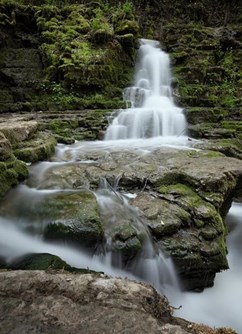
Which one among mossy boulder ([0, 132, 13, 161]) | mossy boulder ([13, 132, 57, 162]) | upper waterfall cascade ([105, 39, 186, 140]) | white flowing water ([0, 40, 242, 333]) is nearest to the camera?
white flowing water ([0, 40, 242, 333])

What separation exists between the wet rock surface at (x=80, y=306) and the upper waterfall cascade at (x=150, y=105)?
762 cm

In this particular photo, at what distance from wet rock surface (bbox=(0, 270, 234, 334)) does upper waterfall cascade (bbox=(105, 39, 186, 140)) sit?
7.62m

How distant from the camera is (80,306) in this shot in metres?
1.94

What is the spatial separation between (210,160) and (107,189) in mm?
2406

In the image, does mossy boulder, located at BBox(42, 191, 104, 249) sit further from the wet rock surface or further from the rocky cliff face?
the wet rock surface

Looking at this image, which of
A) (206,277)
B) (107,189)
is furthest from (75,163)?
(206,277)

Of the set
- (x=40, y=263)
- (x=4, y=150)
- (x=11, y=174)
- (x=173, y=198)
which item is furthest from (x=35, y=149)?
(x=40, y=263)

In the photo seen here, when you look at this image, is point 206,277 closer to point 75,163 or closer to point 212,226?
point 212,226

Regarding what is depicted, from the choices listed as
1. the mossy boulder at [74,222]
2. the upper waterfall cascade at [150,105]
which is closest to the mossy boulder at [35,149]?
the mossy boulder at [74,222]

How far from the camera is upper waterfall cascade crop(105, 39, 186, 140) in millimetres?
10055

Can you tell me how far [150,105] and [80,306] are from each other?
10.9 meters

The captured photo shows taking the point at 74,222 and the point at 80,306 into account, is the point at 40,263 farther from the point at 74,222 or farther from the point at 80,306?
the point at 80,306

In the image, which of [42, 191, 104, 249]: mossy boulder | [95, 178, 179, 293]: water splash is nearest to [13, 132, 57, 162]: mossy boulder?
[42, 191, 104, 249]: mossy boulder

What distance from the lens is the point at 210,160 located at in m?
6.28
